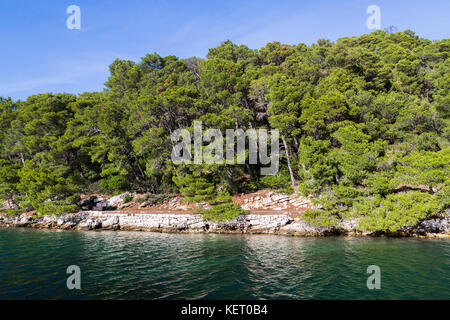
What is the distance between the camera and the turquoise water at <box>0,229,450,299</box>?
9.01 metres

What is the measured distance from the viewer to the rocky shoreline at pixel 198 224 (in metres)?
17.5

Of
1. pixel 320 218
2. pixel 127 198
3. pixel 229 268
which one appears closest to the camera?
pixel 229 268

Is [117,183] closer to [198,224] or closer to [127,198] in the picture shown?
[127,198]

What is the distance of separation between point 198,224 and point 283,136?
49.0 feet

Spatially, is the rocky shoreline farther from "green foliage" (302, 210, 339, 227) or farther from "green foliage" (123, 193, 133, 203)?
"green foliage" (123, 193, 133, 203)

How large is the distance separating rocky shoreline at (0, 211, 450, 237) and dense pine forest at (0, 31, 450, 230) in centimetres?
131

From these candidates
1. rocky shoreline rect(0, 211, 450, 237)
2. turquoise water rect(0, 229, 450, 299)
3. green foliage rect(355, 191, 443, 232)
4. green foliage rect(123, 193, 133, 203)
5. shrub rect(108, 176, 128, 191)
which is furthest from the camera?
shrub rect(108, 176, 128, 191)

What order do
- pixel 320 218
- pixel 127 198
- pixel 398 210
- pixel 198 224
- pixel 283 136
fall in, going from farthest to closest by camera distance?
pixel 127 198 → pixel 283 136 → pixel 198 224 → pixel 320 218 → pixel 398 210

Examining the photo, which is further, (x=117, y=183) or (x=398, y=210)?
(x=117, y=183)

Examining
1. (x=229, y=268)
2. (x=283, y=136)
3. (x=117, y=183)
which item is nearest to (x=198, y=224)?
(x=229, y=268)

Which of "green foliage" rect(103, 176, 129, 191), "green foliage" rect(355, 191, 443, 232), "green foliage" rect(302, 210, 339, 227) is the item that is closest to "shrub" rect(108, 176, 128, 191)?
"green foliage" rect(103, 176, 129, 191)

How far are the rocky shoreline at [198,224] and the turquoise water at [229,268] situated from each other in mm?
1582

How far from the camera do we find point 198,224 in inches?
899

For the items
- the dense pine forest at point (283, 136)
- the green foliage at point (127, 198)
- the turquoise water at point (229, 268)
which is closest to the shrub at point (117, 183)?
the dense pine forest at point (283, 136)
